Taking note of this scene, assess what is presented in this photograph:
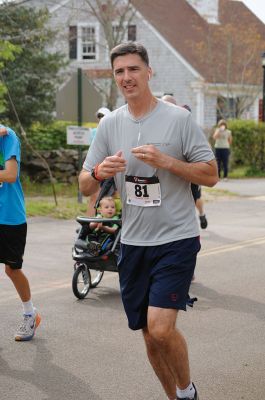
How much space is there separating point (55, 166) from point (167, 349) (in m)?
15.6

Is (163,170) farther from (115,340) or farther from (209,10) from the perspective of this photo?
(209,10)

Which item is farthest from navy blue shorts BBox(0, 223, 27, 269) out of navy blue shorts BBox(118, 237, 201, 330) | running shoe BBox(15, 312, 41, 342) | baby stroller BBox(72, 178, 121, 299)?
navy blue shorts BBox(118, 237, 201, 330)

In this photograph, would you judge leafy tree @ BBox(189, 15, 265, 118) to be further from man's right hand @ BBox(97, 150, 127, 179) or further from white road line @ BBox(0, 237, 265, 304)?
man's right hand @ BBox(97, 150, 127, 179)

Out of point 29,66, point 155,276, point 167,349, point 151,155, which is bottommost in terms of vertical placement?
point 167,349

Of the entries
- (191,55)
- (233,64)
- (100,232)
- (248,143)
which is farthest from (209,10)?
(100,232)

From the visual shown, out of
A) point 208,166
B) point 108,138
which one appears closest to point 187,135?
point 208,166

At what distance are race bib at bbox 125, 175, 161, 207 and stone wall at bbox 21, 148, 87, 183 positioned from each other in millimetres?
15096

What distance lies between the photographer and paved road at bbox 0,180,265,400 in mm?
5074

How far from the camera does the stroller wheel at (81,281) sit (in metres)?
7.57

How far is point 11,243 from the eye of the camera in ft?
19.4

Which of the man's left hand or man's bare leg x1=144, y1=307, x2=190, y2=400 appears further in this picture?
man's bare leg x1=144, y1=307, x2=190, y2=400

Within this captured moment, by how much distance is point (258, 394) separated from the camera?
16.3 ft

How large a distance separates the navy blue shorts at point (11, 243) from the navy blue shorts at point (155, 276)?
1738 mm

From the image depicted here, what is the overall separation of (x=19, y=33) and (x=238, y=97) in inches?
692
